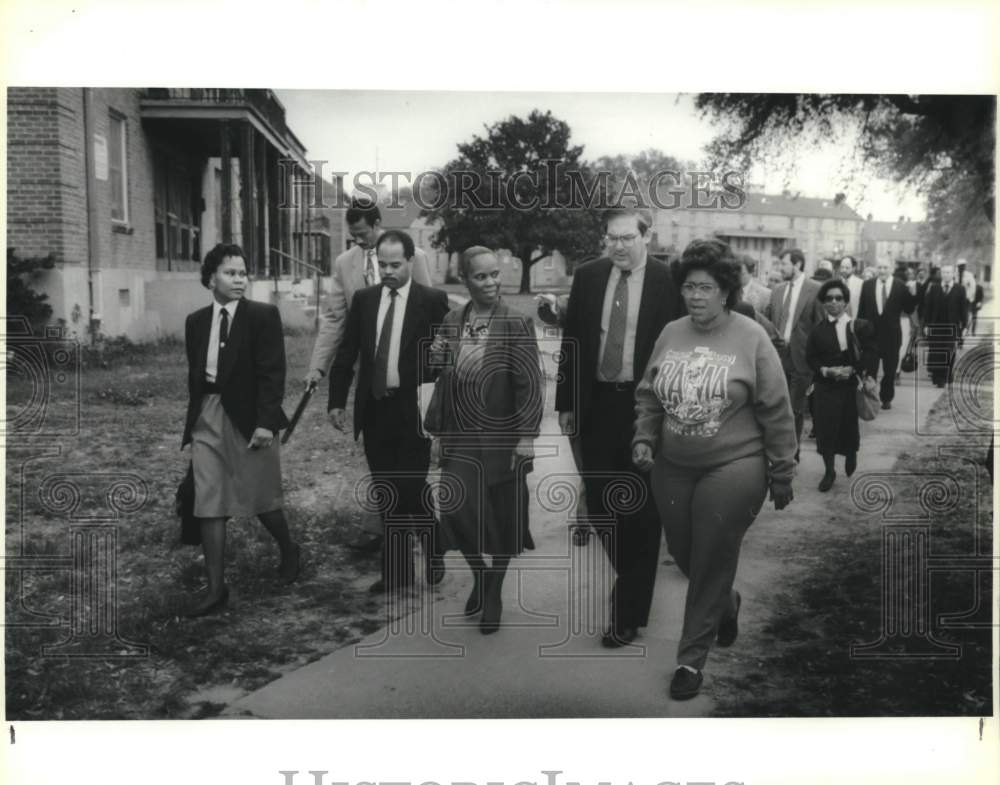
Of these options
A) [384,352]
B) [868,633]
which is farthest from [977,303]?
[384,352]

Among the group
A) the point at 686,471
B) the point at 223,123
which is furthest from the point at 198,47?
the point at 686,471

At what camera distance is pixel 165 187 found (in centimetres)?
638

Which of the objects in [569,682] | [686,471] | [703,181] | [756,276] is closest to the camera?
[686,471]

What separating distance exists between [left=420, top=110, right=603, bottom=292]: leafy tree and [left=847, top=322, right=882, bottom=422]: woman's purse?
2.34 meters

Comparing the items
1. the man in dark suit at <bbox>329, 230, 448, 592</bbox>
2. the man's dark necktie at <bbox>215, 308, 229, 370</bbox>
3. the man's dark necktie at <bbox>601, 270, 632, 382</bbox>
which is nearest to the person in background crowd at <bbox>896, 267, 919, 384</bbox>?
the man's dark necktie at <bbox>601, 270, 632, 382</bbox>

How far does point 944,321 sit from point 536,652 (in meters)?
3.03

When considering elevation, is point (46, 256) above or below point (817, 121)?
below

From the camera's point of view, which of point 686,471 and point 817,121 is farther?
point 817,121

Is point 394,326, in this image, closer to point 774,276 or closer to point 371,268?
point 371,268

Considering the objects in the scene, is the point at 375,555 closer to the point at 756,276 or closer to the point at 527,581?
the point at 527,581

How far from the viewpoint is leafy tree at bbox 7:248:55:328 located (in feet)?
17.4

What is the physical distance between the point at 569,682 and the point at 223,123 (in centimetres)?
373

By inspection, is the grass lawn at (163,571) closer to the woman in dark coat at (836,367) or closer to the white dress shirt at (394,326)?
the white dress shirt at (394,326)

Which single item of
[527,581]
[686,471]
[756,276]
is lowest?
[527,581]
